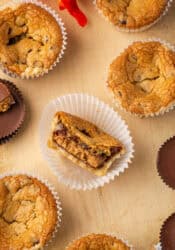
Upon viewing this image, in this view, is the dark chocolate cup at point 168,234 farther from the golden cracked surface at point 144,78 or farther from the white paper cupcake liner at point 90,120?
the golden cracked surface at point 144,78

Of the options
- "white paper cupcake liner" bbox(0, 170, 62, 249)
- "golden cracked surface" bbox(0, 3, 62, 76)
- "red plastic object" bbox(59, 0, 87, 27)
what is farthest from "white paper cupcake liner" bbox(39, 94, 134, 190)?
"red plastic object" bbox(59, 0, 87, 27)

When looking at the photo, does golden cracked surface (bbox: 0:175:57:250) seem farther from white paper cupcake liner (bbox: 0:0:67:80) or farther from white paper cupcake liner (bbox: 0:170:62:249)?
white paper cupcake liner (bbox: 0:0:67:80)

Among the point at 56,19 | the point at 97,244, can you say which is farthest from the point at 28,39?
the point at 97,244

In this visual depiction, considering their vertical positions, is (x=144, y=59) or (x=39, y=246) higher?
(x=144, y=59)

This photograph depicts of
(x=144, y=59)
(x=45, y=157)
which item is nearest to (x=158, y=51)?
(x=144, y=59)

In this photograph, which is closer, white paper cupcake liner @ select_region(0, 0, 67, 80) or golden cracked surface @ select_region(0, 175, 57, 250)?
golden cracked surface @ select_region(0, 175, 57, 250)

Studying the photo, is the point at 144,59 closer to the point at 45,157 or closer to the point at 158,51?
the point at 158,51
